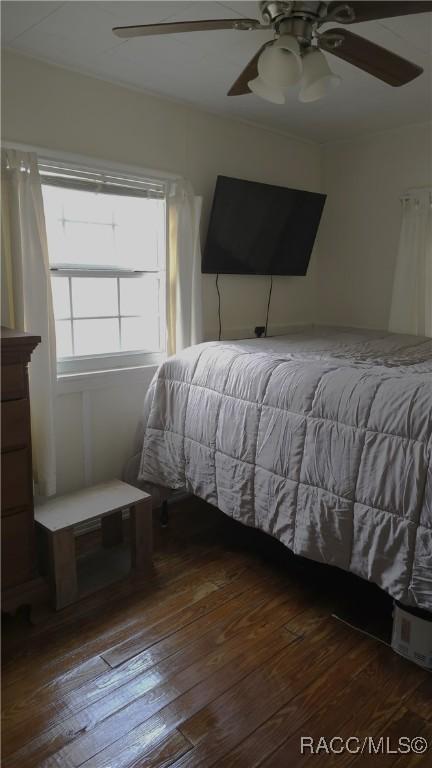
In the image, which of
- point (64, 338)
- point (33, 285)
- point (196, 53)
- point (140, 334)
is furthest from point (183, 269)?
point (196, 53)

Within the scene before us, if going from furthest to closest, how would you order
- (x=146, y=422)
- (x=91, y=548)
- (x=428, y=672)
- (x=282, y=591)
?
(x=146, y=422) < (x=91, y=548) < (x=282, y=591) < (x=428, y=672)

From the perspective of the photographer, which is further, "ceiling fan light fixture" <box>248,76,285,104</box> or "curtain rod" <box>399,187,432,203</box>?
"curtain rod" <box>399,187,432,203</box>

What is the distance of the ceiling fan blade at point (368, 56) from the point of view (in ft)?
5.18

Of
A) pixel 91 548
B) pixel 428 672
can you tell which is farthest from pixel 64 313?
pixel 428 672

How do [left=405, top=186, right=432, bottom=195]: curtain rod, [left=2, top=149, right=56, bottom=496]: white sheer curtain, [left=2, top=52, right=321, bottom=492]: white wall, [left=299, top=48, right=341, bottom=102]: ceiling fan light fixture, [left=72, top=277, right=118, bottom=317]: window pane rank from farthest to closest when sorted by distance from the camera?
[left=405, top=186, right=432, bottom=195]: curtain rod, [left=72, top=277, right=118, bottom=317]: window pane, [left=2, top=52, right=321, bottom=492]: white wall, [left=2, top=149, right=56, bottom=496]: white sheer curtain, [left=299, top=48, right=341, bottom=102]: ceiling fan light fixture

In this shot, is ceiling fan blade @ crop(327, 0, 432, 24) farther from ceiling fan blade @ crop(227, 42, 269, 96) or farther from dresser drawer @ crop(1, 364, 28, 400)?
dresser drawer @ crop(1, 364, 28, 400)

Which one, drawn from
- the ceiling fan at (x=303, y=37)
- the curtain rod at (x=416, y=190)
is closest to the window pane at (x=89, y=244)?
the ceiling fan at (x=303, y=37)

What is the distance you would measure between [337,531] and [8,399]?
1286 millimetres

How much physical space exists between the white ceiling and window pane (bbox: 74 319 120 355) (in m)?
1.23

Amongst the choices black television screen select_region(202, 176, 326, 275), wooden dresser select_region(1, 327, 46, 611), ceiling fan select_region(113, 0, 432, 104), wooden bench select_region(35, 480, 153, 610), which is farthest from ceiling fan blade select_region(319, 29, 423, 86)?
wooden bench select_region(35, 480, 153, 610)

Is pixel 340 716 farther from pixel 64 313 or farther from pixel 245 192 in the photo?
pixel 245 192

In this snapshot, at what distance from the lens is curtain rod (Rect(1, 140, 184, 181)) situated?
228 centimetres

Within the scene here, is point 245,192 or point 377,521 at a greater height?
point 245,192

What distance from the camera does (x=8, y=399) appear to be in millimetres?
1801
